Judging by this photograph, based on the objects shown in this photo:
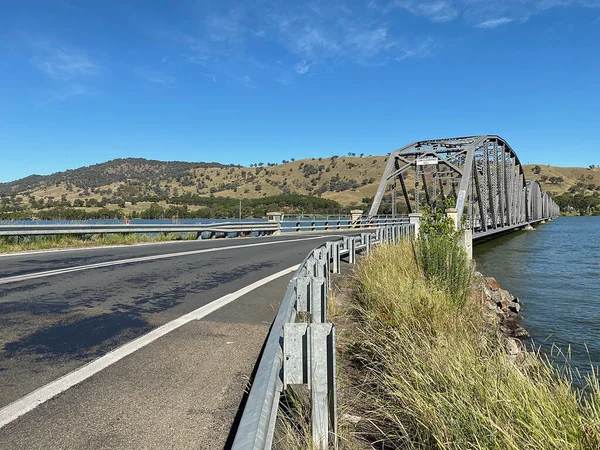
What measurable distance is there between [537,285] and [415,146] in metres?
23.7

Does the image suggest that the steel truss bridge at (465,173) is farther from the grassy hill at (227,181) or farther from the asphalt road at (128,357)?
the grassy hill at (227,181)

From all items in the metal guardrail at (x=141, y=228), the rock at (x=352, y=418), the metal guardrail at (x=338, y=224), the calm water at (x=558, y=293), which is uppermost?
the metal guardrail at (x=141, y=228)

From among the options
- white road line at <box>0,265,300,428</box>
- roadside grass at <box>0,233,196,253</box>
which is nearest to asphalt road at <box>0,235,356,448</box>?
white road line at <box>0,265,300,428</box>

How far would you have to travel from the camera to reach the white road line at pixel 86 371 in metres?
2.91

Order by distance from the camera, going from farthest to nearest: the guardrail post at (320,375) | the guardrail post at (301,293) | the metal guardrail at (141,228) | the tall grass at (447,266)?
the metal guardrail at (141,228) < the tall grass at (447,266) < the guardrail post at (301,293) < the guardrail post at (320,375)

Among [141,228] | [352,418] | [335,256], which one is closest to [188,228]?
[141,228]

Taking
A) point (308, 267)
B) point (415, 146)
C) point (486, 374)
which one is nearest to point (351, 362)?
point (308, 267)

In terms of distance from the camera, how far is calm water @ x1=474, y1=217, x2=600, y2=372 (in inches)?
378

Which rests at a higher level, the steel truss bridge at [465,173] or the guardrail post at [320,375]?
the steel truss bridge at [465,173]

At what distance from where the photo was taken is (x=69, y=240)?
15664 mm

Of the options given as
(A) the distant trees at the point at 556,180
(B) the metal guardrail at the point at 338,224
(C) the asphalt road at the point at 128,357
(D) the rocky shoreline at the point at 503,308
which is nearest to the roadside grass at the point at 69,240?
(C) the asphalt road at the point at 128,357

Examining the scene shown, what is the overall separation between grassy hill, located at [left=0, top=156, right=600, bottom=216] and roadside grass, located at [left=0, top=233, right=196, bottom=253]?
69.8 meters

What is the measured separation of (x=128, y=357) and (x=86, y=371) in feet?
1.33

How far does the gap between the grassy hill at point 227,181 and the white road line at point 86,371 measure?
83472 mm
